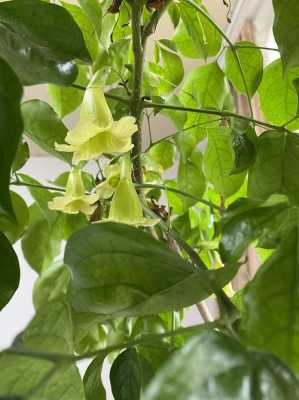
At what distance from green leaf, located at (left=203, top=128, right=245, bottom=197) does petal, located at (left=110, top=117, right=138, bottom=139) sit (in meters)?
0.13

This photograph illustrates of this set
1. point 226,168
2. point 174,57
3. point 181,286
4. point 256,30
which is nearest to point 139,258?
point 181,286

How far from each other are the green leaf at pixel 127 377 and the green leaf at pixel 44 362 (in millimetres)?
137

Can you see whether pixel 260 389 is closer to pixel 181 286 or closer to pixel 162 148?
pixel 181 286

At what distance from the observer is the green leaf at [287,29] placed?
0.35 metres

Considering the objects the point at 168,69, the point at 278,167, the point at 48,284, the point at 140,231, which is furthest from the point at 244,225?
the point at 168,69

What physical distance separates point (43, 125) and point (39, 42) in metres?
0.21

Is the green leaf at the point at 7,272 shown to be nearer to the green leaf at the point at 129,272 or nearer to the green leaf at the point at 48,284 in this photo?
the green leaf at the point at 129,272

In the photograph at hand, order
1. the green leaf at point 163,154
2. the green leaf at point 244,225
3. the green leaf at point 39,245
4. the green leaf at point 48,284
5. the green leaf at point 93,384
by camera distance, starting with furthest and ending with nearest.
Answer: the green leaf at point 163,154
the green leaf at point 39,245
the green leaf at point 48,284
the green leaf at point 93,384
the green leaf at point 244,225

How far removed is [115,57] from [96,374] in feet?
0.94

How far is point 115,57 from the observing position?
0.56 meters

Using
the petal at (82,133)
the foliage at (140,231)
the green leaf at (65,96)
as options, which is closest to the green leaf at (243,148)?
the foliage at (140,231)

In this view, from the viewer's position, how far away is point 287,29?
0.35m

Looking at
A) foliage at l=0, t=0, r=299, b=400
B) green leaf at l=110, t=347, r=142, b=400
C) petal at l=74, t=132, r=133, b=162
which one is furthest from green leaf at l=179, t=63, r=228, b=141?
green leaf at l=110, t=347, r=142, b=400

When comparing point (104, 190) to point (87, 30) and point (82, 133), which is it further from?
point (87, 30)
